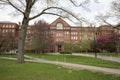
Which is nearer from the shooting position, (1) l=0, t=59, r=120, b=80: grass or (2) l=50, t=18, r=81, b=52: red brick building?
(1) l=0, t=59, r=120, b=80: grass

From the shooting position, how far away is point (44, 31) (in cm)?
6069

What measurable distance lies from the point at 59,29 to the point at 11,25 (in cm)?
2689

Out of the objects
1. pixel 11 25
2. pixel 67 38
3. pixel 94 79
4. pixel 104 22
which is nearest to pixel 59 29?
pixel 67 38

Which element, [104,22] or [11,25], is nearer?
[104,22]

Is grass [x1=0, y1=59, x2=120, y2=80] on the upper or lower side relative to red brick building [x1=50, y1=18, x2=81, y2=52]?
lower

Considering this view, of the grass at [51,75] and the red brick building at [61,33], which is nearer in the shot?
the grass at [51,75]

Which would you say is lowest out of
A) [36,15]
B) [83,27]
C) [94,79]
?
[94,79]

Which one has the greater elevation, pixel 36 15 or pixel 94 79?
pixel 36 15

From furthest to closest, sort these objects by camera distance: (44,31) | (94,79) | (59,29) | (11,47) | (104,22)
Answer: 1. (59,29)
2. (11,47)
3. (44,31)
4. (104,22)
5. (94,79)

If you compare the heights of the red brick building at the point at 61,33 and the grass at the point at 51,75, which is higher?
the red brick building at the point at 61,33

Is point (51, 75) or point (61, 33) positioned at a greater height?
point (61, 33)

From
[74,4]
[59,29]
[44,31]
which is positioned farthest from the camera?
[59,29]

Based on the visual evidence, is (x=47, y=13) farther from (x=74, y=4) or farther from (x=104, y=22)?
(x=104, y=22)

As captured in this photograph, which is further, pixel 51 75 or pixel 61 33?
pixel 61 33
